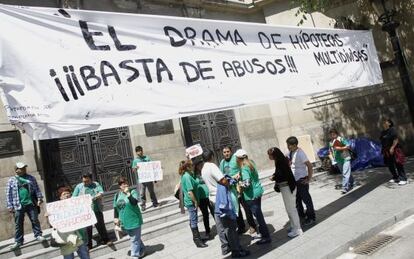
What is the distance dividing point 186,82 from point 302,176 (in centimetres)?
351

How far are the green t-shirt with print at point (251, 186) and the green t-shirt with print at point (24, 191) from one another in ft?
15.6

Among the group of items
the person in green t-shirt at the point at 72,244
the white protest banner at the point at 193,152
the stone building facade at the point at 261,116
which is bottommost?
the person in green t-shirt at the point at 72,244

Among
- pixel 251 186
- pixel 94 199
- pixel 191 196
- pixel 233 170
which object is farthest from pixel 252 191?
pixel 94 199

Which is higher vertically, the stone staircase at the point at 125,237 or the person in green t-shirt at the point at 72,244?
the person in green t-shirt at the point at 72,244

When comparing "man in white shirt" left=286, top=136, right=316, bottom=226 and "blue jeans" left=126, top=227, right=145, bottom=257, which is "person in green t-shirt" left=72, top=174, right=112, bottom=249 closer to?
"blue jeans" left=126, top=227, right=145, bottom=257

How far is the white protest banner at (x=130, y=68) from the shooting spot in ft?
12.2

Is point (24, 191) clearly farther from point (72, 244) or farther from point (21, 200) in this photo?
point (72, 244)

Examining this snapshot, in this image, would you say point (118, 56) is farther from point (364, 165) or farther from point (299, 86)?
point (364, 165)

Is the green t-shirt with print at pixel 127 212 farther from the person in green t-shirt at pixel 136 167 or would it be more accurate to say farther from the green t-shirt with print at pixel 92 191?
the person in green t-shirt at pixel 136 167

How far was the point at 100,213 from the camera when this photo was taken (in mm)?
8023

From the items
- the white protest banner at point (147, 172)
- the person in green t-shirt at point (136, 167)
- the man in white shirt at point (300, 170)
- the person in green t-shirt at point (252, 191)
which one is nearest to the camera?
the person in green t-shirt at point (252, 191)

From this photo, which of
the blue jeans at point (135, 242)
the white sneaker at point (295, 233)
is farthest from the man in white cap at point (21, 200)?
the white sneaker at point (295, 233)

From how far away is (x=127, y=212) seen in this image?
7.01 m

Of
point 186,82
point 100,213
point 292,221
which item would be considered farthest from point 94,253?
point 186,82
